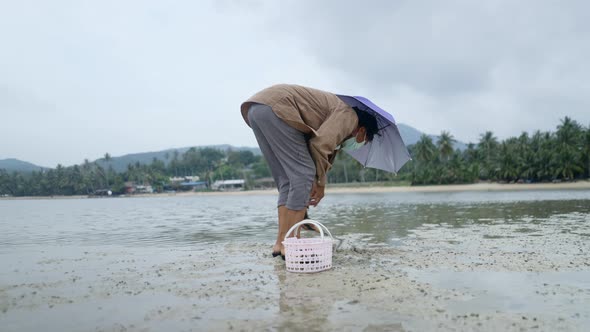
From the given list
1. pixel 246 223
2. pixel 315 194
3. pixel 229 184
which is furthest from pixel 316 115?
pixel 229 184

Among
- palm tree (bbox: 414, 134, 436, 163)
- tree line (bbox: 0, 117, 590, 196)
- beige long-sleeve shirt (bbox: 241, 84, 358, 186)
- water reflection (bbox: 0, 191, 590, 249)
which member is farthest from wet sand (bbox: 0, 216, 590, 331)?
palm tree (bbox: 414, 134, 436, 163)

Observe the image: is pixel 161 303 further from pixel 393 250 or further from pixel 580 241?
pixel 580 241

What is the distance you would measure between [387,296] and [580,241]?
336 cm

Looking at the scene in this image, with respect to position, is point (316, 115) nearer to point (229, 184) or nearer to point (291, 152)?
point (291, 152)

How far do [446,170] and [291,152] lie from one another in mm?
71269

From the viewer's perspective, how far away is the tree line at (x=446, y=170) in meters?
57.5

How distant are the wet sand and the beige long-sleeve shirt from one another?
1.02 m

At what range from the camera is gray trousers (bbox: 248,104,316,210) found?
12.5ft

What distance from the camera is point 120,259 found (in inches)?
178

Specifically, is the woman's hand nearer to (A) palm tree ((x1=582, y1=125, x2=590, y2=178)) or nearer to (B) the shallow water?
(B) the shallow water

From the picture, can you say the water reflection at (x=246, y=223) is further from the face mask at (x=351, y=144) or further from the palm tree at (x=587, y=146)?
the palm tree at (x=587, y=146)

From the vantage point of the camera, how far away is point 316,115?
13.2 ft

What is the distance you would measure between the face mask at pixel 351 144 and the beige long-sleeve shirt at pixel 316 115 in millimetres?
270

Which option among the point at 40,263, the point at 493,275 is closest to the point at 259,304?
the point at 493,275
